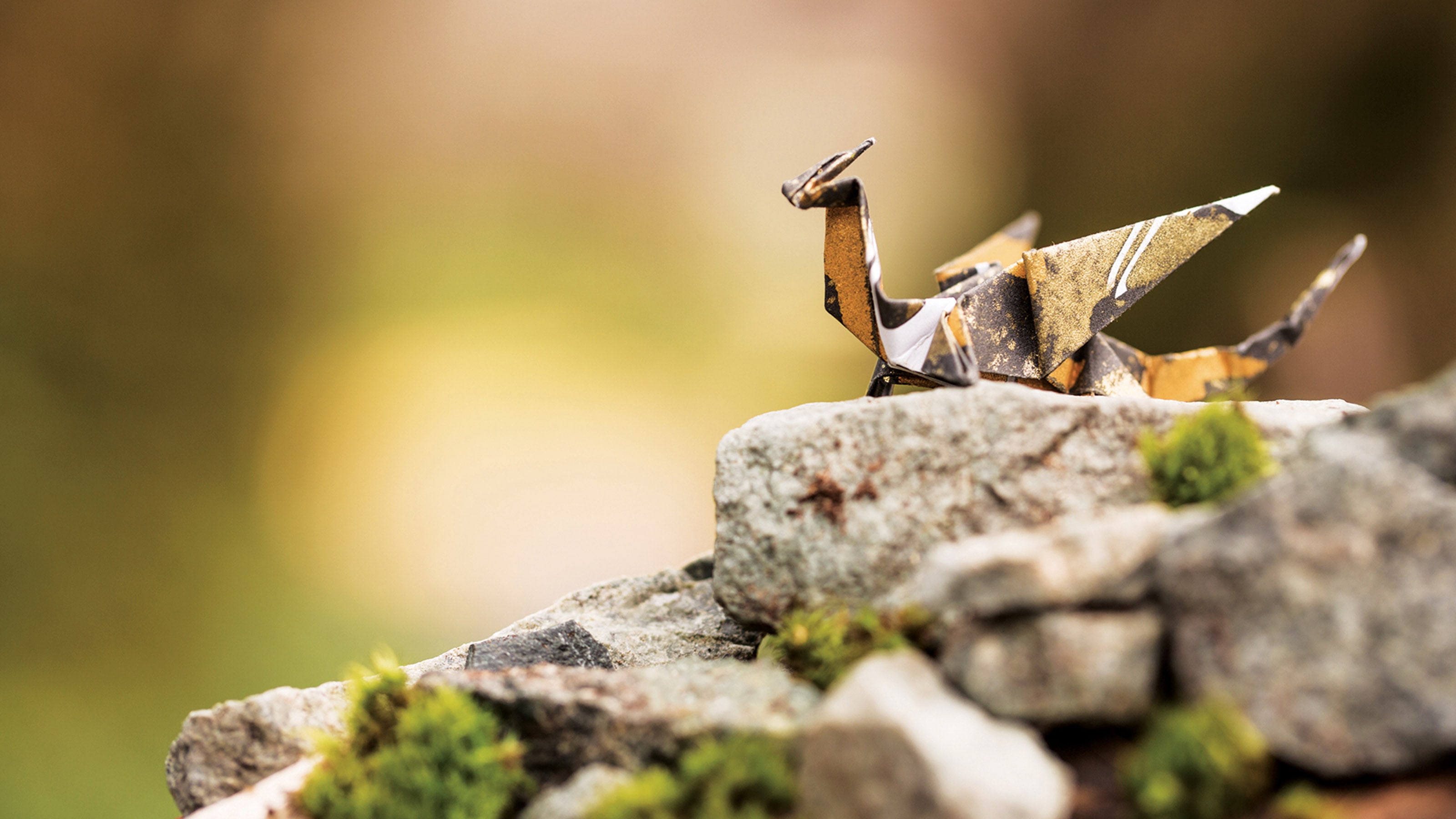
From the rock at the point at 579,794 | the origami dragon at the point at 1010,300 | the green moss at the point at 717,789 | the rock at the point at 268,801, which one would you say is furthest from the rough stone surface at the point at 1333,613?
the rock at the point at 268,801

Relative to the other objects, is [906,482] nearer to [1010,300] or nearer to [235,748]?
[1010,300]

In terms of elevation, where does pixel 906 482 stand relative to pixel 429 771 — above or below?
above

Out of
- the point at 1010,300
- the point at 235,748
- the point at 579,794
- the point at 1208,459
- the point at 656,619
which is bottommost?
the point at 656,619

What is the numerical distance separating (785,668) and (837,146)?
401cm

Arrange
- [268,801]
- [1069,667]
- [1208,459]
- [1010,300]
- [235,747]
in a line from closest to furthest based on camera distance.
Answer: [1069,667], [1208,459], [268,801], [235,747], [1010,300]

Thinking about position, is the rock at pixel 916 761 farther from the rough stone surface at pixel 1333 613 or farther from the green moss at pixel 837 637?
the rough stone surface at pixel 1333 613

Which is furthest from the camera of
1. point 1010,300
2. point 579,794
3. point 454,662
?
point 454,662

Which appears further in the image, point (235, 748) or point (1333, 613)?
point (235, 748)

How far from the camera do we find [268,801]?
5.65ft

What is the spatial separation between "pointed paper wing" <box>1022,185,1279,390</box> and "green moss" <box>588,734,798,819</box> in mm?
1444

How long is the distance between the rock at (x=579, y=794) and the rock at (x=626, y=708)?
0.03 meters

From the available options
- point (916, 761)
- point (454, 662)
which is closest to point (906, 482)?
point (916, 761)

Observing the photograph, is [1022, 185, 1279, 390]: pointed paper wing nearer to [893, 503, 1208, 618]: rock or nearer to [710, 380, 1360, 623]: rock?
[710, 380, 1360, 623]: rock

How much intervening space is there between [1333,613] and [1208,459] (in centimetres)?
45
